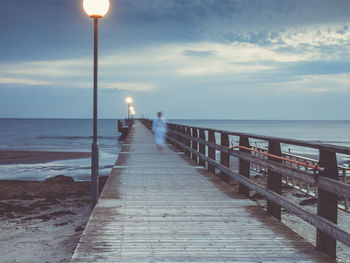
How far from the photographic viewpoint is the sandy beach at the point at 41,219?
6.36m

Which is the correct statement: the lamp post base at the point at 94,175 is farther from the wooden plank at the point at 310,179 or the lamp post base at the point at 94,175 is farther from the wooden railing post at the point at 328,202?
the wooden railing post at the point at 328,202

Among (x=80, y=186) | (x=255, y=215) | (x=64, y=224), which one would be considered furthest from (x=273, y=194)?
(x=80, y=186)

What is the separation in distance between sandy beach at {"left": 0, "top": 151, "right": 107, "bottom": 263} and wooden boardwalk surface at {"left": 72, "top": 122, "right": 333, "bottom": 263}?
55.0 inches

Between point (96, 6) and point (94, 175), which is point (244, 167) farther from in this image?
point (96, 6)

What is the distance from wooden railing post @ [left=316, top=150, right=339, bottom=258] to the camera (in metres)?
3.78

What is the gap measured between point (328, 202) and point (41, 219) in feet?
24.7

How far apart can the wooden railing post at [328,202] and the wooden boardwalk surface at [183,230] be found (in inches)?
5.5

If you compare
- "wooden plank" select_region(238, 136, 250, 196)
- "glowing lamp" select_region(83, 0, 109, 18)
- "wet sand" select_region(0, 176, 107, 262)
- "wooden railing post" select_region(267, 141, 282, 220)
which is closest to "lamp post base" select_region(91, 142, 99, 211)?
"wet sand" select_region(0, 176, 107, 262)

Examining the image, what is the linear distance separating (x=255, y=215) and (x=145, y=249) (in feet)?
6.71

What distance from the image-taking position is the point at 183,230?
15.2 feet

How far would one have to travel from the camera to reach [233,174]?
704 cm

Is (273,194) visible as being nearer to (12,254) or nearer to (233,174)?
(233,174)

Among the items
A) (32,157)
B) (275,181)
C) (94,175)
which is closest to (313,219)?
(275,181)

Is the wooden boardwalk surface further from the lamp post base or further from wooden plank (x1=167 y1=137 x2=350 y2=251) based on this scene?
wooden plank (x1=167 y1=137 x2=350 y2=251)
